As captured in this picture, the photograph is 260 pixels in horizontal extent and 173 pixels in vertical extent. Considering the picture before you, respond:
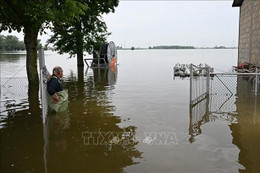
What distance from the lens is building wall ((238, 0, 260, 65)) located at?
1992 centimetres

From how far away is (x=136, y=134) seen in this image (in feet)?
23.1

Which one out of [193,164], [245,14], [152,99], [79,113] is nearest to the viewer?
[193,164]

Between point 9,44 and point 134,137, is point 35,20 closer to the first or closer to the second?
point 134,137

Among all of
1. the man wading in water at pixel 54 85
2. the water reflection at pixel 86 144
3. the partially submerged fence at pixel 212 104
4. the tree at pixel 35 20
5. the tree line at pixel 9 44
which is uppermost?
the tree line at pixel 9 44

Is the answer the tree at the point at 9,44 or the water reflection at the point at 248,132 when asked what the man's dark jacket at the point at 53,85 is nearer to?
the water reflection at the point at 248,132

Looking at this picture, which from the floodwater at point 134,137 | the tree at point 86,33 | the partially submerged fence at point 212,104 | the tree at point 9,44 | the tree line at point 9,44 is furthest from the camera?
the tree line at point 9,44

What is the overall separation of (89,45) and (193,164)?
25940 millimetres

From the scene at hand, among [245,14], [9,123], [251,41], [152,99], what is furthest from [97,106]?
[245,14]

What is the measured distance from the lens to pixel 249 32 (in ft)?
72.0

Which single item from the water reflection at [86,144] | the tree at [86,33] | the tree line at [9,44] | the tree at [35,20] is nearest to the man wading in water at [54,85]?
the water reflection at [86,144]

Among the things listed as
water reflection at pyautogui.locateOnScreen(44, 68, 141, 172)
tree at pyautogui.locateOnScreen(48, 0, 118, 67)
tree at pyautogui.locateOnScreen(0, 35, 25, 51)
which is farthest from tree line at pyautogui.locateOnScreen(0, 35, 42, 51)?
water reflection at pyautogui.locateOnScreen(44, 68, 141, 172)

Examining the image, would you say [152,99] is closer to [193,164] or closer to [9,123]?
[9,123]

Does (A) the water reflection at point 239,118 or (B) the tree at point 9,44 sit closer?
(A) the water reflection at point 239,118

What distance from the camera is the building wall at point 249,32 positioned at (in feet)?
65.4
